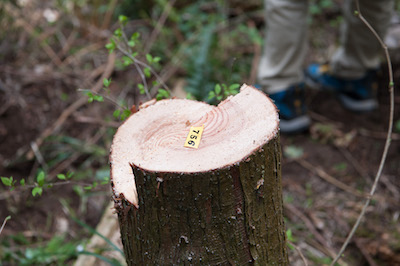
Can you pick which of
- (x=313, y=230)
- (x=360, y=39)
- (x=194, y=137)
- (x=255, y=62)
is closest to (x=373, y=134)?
(x=360, y=39)

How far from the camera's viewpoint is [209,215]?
114 cm

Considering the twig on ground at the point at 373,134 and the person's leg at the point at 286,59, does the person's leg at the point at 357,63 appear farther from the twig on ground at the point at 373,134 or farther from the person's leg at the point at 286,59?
the person's leg at the point at 286,59

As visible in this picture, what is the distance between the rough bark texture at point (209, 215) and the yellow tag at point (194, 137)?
5.7 inches

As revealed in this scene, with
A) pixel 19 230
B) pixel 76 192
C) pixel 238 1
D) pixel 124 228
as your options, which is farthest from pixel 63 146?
pixel 238 1

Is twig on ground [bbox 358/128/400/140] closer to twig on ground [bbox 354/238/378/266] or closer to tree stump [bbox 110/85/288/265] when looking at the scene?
twig on ground [bbox 354/238/378/266]

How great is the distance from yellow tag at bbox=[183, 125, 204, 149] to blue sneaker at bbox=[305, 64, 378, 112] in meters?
2.43

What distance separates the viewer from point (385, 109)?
10.9 feet

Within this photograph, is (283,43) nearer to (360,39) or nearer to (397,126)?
(360,39)

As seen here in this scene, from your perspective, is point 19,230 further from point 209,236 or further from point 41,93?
point 209,236

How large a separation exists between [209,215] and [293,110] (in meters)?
2.16

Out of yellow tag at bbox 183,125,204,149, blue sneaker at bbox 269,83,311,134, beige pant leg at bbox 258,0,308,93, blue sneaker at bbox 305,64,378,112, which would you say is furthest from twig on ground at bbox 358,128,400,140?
yellow tag at bbox 183,125,204,149

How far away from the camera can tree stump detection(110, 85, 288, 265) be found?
110 centimetres

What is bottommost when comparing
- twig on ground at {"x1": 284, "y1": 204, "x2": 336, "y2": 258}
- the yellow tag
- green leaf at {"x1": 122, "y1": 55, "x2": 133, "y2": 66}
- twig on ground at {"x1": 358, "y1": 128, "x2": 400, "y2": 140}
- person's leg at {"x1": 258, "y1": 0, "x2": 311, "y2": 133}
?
twig on ground at {"x1": 284, "y1": 204, "x2": 336, "y2": 258}

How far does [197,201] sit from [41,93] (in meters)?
2.85
